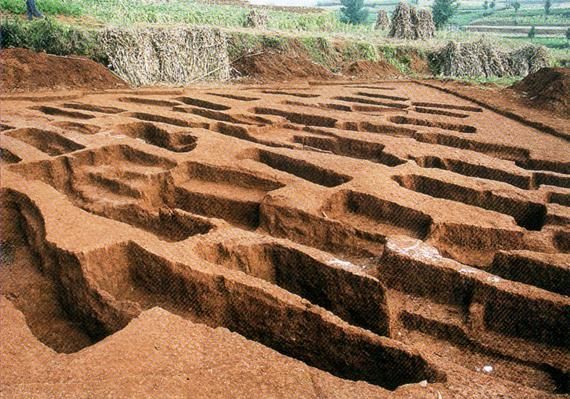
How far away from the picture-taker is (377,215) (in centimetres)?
571

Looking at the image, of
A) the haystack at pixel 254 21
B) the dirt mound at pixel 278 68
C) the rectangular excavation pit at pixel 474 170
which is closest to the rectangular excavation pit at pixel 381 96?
the dirt mound at pixel 278 68

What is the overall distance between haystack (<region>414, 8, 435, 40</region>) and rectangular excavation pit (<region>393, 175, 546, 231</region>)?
19224 mm

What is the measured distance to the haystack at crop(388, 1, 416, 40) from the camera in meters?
23.3

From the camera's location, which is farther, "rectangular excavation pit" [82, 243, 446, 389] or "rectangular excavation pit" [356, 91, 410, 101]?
"rectangular excavation pit" [356, 91, 410, 101]

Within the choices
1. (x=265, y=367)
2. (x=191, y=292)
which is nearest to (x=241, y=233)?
(x=191, y=292)

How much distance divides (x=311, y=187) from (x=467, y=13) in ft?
210

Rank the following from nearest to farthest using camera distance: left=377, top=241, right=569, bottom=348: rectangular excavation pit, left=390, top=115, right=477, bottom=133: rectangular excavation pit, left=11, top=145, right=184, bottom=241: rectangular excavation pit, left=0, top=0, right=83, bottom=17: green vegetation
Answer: left=377, top=241, right=569, bottom=348: rectangular excavation pit
left=11, top=145, right=184, bottom=241: rectangular excavation pit
left=390, top=115, right=477, bottom=133: rectangular excavation pit
left=0, top=0, right=83, bottom=17: green vegetation

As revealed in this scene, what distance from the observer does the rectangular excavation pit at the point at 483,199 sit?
5717 mm

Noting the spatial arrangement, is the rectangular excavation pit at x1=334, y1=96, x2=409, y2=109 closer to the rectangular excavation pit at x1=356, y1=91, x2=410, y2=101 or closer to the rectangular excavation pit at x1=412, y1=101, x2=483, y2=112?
the rectangular excavation pit at x1=412, y1=101, x2=483, y2=112

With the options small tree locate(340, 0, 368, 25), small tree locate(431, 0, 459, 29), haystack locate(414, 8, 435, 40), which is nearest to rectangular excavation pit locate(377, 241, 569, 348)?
haystack locate(414, 8, 435, 40)

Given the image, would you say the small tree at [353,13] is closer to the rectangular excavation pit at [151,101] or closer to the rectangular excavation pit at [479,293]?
the rectangular excavation pit at [151,101]

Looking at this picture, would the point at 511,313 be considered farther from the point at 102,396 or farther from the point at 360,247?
the point at 102,396

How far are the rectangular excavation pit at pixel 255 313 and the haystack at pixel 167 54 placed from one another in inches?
441

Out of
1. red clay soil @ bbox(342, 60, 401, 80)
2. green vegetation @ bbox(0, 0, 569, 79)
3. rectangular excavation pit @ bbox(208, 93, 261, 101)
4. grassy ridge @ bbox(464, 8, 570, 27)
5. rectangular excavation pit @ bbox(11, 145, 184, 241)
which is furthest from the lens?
grassy ridge @ bbox(464, 8, 570, 27)
